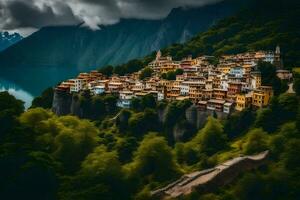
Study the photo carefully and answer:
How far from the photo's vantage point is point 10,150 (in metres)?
32.9

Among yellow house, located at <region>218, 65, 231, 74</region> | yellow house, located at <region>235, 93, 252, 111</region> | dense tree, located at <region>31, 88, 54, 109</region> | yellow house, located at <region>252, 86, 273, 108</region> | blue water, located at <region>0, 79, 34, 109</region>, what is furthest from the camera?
blue water, located at <region>0, 79, 34, 109</region>

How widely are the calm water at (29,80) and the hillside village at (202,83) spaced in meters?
38.9

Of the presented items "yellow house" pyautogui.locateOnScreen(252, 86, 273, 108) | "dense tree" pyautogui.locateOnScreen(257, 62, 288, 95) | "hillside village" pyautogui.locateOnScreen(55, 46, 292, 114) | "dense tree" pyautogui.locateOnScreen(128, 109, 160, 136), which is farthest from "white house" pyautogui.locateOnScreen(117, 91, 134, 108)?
"yellow house" pyautogui.locateOnScreen(252, 86, 273, 108)

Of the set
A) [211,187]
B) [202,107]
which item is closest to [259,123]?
[202,107]

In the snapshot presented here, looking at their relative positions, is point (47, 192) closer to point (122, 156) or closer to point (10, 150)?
point (10, 150)

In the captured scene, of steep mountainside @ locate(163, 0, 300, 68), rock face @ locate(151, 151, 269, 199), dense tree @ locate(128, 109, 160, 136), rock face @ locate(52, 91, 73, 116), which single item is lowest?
rock face @ locate(151, 151, 269, 199)

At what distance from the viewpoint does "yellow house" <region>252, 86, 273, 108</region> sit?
43750mm

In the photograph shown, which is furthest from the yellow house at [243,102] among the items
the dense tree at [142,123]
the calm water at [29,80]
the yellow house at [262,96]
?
the calm water at [29,80]

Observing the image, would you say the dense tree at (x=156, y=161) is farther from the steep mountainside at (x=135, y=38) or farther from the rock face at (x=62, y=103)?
the steep mountainside at (x=135, y=38)

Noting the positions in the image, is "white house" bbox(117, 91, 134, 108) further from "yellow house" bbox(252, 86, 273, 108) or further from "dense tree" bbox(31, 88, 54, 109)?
"yellow house" bbox(252, 86, 273, 108)

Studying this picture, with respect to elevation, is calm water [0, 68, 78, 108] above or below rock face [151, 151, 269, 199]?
above

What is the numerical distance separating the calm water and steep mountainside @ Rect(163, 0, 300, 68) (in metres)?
38.1

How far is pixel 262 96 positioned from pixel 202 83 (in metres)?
8.85

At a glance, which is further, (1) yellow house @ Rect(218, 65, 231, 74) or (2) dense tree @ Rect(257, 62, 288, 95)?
(1) yellow house @ Rect(218, 65, 231, 74)
